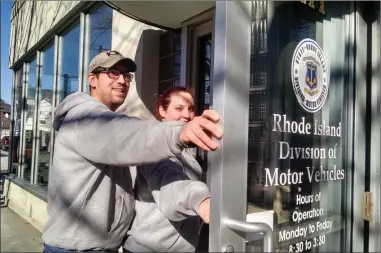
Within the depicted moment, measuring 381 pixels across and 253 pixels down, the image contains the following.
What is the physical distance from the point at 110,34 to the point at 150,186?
11.1 feet

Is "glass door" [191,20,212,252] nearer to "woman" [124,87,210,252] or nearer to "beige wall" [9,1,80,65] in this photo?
"woman" [124,87,210,252]

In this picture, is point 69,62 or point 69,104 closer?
point 69,104

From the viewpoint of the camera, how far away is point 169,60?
4.39 m

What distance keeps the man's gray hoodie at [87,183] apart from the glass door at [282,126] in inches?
16.8

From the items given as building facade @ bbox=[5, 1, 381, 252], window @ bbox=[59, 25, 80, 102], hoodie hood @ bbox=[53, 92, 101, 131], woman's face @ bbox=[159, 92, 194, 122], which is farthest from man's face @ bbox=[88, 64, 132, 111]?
window @ bbox=[59, 25, 80, 102]

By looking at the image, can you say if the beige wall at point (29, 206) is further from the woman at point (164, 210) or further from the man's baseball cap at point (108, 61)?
the man's baseball cap at point (108, 61)

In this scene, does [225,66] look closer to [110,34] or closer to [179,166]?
[179,166]

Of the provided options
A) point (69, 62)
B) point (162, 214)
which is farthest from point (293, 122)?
point (69, 62)

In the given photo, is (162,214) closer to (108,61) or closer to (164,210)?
(164,210)

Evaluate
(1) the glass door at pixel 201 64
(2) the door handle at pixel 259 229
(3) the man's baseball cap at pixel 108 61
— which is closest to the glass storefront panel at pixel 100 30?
(1) the glass door at pixel 201 64

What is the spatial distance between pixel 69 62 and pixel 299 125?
17.3ft

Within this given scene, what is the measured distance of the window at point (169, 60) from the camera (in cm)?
425

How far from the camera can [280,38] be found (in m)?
1.71

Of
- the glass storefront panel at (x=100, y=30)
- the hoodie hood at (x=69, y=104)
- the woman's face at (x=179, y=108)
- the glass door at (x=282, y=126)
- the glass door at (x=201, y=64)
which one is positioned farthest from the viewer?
the glass storefront panel at (x=100, y=30)
